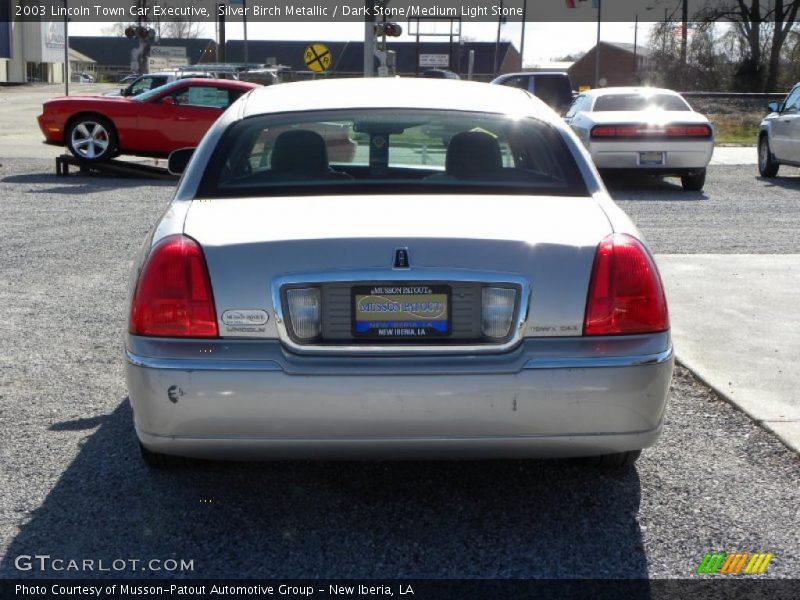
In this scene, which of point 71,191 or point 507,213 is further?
point 71,191

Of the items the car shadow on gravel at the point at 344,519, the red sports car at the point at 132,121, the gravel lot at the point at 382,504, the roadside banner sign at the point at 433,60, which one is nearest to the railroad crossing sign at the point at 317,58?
the red sports car at the point at 132,121

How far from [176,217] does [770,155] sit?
16.0 metres

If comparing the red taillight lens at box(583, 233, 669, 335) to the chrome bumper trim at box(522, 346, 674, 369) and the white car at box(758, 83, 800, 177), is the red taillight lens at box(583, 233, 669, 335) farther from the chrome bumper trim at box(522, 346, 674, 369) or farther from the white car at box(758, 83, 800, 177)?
the white car at box(758, 83, 800, 177)

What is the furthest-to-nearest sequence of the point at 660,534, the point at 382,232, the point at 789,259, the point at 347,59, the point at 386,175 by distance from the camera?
the point at 347,59
the point at 789,259
the point at 386,175
the point at 660,534
the point at 382,232

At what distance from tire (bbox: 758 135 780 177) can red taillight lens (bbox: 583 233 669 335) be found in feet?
50.9

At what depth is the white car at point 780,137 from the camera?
1714 cm

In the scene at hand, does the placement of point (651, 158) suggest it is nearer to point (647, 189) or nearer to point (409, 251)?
point (647, 189)

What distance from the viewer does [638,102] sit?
54.9 ft

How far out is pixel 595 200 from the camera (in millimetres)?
3998

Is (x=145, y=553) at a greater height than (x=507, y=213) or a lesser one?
lesser

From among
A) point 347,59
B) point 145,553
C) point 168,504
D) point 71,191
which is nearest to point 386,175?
point 168,504

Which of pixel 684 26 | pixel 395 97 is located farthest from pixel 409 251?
pixel 684 26

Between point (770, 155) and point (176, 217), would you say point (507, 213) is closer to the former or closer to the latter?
point (176, 217)

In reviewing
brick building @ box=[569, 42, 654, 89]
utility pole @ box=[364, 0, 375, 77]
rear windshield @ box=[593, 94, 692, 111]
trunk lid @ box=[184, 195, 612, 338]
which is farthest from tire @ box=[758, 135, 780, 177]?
brick building @ box=[569, 42, 654, 89]
